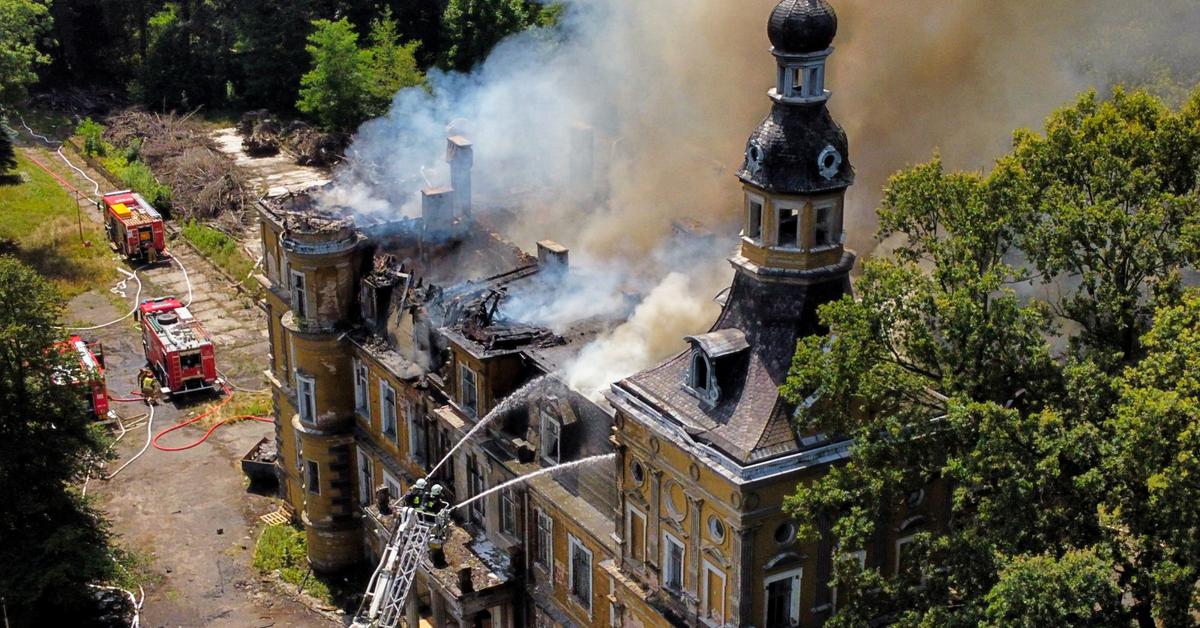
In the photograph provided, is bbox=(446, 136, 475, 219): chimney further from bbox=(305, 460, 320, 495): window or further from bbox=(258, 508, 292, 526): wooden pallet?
bbox=(258, 508, 292, 526): wooden pallet

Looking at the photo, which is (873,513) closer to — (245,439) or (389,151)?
(389,151)

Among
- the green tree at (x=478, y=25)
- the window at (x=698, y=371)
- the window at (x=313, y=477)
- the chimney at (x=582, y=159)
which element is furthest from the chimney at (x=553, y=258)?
the green tree at (x=478, y=25)

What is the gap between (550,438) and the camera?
28281mm

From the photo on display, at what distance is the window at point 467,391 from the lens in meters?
30.2

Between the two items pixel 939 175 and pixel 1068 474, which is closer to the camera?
pixel 1068 474

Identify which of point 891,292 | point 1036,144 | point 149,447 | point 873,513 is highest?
point 1036,144

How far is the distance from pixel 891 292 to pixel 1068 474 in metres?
4.04

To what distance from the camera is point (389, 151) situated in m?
42.0

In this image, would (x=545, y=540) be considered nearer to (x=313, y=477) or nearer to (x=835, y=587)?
(x=835, y=587)

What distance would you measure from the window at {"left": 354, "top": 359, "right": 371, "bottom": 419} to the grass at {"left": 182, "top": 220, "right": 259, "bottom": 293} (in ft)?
71.6

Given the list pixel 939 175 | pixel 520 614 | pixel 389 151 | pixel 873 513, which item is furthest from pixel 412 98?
pixel 873 513

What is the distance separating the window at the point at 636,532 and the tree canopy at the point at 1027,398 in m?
3.48

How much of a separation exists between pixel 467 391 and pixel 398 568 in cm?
456

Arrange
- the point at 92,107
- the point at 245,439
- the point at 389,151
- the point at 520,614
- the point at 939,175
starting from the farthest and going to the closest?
the point at 92,107, the point at 245,439, the point at 389,151, the point at 520,614, the point at 939,175
